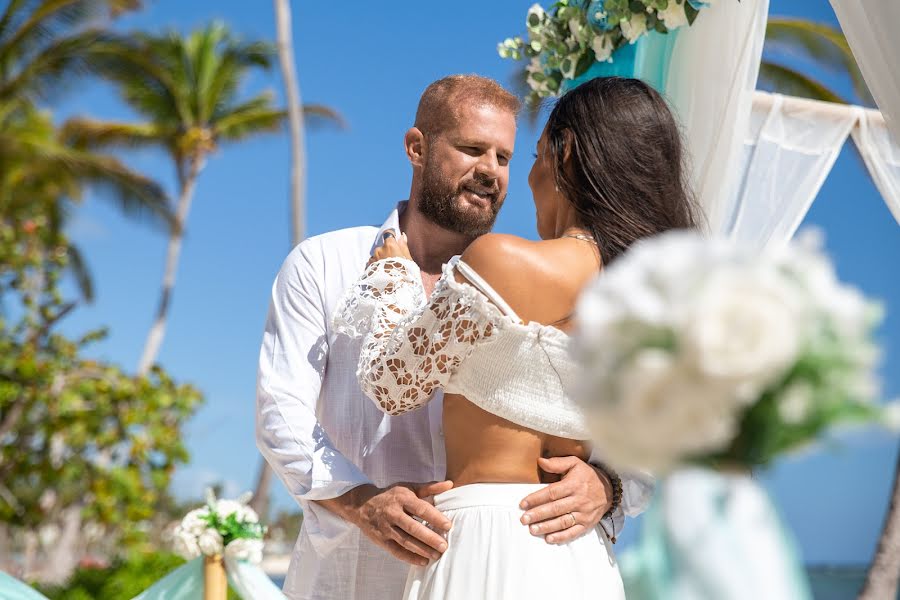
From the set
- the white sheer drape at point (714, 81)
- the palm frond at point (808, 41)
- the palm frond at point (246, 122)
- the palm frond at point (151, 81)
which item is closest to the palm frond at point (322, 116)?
the palm frond at point (246, 122)

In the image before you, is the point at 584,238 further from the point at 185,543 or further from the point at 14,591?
the point at 14,591

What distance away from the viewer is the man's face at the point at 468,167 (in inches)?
135

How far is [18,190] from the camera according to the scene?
14.5 metres

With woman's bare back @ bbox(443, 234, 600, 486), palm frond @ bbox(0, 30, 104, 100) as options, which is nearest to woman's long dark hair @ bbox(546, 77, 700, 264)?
woman's bare back @ bbox(443, 234, 600, 486)

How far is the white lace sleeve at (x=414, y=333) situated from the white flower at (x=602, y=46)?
1397mm

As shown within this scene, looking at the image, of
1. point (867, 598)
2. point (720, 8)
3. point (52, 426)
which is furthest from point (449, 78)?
point (52, 426)

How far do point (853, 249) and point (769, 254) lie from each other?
63.1 m

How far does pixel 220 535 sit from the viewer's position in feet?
10.7

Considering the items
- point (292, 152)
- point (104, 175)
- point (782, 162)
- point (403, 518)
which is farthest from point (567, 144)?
point (104, 175)

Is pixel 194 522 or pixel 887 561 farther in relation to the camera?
pixel 887 561

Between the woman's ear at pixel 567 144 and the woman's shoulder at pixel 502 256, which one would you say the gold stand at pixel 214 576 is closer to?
the woman's shoulder at pixel 502 256

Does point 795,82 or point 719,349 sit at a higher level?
point 719,349

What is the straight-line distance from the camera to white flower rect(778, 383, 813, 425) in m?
1.12

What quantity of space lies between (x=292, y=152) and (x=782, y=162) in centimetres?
998
